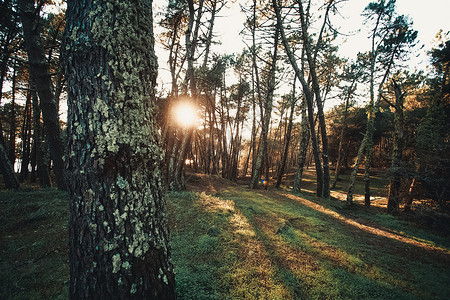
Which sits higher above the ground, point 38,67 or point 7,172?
point 38,67

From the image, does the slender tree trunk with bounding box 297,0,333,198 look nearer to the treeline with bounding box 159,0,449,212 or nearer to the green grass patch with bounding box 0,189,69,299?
the treeline with bounding box 159,0,449,212

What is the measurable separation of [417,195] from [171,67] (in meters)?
13.6

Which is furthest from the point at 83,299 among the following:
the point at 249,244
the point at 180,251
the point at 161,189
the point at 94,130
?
the point at 249,244

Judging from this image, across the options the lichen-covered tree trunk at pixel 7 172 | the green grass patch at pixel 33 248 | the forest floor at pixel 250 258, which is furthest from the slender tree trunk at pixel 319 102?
the lichen-covered tree trunk at pixel 7 172

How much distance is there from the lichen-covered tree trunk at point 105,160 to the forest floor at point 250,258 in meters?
0.85

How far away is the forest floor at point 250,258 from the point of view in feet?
6.79

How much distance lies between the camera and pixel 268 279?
7.31ft

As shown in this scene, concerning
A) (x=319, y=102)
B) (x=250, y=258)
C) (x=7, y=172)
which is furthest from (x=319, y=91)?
(x=7, y=172)

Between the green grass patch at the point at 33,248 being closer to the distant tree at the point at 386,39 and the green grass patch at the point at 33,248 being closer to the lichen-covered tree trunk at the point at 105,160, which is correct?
the lichen-covered tree trunk at the point at 105,160

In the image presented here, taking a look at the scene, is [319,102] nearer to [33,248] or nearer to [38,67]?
[33,248]

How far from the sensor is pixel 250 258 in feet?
8.70

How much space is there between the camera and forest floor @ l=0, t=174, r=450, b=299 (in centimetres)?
207

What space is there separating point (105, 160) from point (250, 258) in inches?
98.5

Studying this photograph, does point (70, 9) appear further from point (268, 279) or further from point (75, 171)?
point (268, 279)
